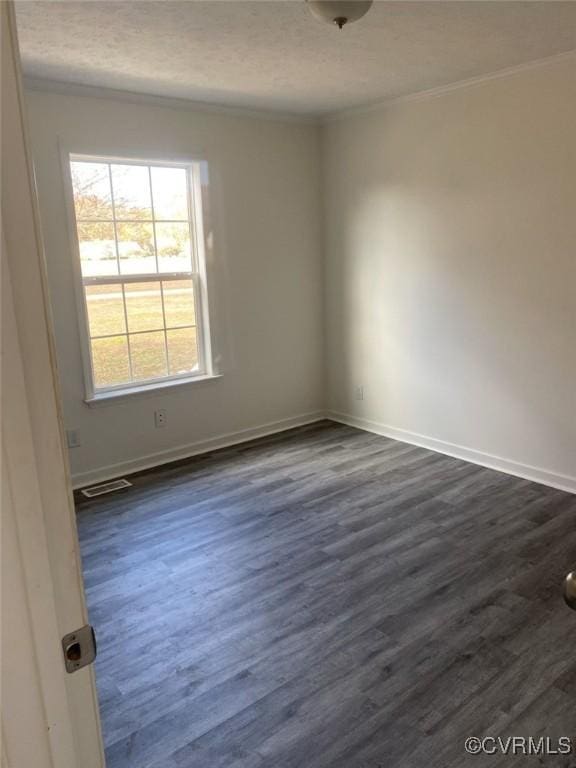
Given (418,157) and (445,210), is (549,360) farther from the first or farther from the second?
(418,157)

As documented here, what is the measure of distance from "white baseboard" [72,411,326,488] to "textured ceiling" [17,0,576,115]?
2503mm

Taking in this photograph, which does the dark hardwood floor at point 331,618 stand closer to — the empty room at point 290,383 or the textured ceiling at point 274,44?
the empty room at point 290,383

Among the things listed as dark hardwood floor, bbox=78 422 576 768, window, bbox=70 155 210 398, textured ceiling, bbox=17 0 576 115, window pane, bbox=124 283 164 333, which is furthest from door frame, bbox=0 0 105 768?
window pane, bbox=124 283 164 333

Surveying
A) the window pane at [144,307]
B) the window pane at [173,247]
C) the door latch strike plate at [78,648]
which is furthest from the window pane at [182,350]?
the door latch strike plate at [78,648]

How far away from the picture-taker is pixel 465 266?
393 centimetres

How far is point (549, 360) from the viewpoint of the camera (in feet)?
11.7

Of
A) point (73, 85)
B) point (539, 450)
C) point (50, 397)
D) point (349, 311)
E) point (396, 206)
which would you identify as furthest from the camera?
point (349, 311)

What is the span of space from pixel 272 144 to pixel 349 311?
149 centimetres

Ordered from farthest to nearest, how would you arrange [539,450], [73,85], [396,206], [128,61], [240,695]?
[396,206] → [539,450] → [73,85] → [128,61] → [240,695]

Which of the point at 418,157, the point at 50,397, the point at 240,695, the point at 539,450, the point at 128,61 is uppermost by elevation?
the point at 128,61

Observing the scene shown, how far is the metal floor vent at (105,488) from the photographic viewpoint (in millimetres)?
3834

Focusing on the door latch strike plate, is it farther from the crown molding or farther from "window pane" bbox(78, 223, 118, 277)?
the crown molding

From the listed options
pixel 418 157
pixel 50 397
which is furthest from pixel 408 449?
pixel 50 397

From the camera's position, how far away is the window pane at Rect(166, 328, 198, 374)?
4.32m
